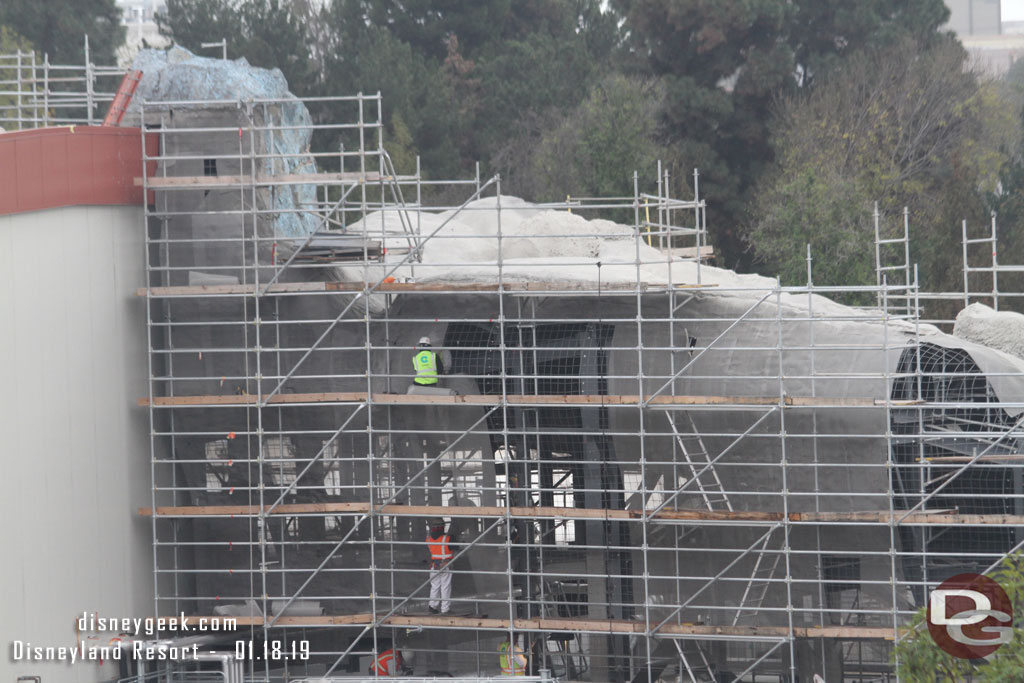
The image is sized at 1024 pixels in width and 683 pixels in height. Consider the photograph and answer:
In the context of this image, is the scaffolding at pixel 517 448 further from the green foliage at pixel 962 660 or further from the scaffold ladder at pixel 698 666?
the green foliage at pixel 962 660

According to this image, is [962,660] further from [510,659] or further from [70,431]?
[70,431]

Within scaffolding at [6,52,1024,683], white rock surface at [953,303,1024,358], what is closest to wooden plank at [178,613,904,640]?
scaffolding at [6,52,1024,683]

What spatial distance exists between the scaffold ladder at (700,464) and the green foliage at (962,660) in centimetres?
685

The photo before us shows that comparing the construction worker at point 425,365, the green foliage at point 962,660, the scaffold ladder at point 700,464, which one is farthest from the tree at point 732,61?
the green foliage at point 962,660

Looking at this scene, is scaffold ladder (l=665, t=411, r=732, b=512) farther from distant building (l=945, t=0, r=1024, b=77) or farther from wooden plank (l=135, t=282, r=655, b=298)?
distant building (l=945, t=0, r=1024, b=77)

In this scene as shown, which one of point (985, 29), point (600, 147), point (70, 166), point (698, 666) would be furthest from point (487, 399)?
point (985, 29)

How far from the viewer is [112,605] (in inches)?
755

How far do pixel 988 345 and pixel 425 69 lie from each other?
3011 centimetres

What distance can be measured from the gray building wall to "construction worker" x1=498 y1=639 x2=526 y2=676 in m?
5.18

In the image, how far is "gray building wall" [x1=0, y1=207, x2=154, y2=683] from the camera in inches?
699

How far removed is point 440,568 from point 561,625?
75.0 inches

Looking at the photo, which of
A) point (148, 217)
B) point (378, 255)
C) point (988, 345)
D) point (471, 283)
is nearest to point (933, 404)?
point (988, 345)

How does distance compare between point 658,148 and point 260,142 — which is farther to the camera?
point 658,148

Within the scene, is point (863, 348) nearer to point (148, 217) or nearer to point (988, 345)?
point (988, 345)
